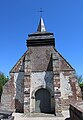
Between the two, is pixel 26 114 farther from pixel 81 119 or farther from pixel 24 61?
pixel 81 119

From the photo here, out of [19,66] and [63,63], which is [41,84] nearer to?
[19,66]

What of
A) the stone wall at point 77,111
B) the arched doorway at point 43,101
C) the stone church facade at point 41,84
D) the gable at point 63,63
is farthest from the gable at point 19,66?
the stone wall at point 77,111

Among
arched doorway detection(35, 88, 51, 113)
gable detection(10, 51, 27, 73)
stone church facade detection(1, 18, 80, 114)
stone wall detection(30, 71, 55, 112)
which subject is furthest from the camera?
gable detection(10, 51, 27, 73)

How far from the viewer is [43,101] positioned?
15.9m

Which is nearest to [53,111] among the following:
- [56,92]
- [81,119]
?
[56,92]

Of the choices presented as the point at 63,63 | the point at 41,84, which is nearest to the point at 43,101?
the point at 41,84

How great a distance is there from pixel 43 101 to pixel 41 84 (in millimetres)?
1821

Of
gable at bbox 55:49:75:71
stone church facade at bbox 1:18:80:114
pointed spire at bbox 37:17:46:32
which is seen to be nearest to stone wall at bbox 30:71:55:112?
stone church facade at bbox 1:18:80:114

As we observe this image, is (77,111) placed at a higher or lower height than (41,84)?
lower

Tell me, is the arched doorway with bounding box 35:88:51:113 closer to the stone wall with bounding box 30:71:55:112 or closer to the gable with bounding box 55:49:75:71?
the stone wall with bounding box 30:71:55:112

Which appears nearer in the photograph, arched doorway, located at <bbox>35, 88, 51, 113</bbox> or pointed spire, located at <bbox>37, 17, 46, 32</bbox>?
arched doorway, located at <bbox>35, 88, 51, 113</bbox>

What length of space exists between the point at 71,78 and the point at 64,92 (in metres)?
1.70

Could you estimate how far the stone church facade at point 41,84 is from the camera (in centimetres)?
1552

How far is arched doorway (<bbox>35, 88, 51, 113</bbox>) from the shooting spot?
15721 millimetres
